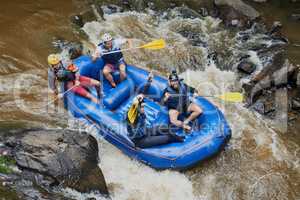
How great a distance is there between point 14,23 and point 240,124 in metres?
5.57

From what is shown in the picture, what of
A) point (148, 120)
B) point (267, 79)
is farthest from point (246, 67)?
point (148, 120)

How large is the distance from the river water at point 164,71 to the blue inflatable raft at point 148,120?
0.88ft

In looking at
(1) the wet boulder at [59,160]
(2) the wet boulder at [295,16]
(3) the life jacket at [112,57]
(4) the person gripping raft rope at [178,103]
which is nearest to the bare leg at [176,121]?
(4) the person gripping raft rope at [178,103]

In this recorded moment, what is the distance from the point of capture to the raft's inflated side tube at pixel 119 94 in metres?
7.89

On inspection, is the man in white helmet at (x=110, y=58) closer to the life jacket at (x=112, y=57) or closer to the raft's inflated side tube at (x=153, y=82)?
the life jacket at (x=112, y=57)

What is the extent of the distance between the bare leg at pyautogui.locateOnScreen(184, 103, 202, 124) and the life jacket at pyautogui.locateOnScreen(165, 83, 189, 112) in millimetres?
116

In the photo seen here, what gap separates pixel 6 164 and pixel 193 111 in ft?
10.0

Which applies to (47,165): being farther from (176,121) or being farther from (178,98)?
(178,98)

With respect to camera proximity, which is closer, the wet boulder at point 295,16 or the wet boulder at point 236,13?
the wet boulder at point 236,13

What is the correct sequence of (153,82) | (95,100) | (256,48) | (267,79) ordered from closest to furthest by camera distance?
(95,100)
(153,82)
(267,79)
(256,48)

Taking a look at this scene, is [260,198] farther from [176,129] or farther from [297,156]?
[176,129]

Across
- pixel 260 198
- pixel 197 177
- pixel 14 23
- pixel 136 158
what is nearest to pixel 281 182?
pixel 260 198

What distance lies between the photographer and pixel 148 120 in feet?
25.1

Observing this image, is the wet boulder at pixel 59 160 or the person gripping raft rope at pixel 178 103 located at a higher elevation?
the person gripping raft rope at pixel 178 103
